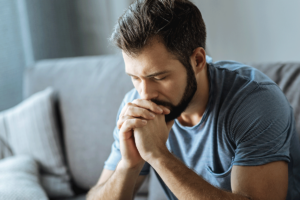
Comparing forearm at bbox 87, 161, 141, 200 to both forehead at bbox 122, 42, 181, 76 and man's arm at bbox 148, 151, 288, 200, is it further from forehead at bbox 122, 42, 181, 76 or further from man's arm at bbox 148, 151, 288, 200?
forehead at bbox 122, 42, 181, 76

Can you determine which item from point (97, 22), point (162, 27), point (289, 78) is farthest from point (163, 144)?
point (97, 22)

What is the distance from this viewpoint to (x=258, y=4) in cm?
176

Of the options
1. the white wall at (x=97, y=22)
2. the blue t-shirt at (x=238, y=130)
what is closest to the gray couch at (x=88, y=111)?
the blue t-shirt at (x=238, y=130)

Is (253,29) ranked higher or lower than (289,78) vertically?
higher

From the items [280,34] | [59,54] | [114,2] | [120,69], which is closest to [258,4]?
[280,34]

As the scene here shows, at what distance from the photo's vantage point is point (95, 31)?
2.43m

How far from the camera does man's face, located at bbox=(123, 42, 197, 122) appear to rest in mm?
975

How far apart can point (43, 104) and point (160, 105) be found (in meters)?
0.84

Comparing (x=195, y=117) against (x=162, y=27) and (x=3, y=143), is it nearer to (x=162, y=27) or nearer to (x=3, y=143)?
(x=162, y=27)

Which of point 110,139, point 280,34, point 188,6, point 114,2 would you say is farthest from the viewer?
point 114,2

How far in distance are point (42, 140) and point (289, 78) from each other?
50.5 inches

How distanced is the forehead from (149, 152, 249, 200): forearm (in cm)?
29

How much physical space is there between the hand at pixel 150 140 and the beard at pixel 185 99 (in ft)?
0.24

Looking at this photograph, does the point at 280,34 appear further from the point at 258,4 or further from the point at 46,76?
the point at 46,76
